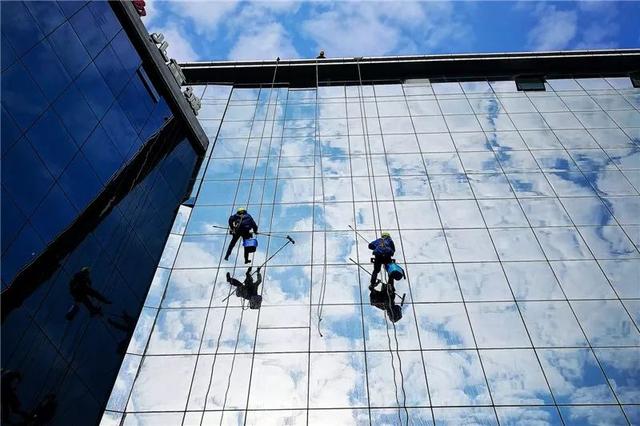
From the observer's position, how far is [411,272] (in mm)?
13125

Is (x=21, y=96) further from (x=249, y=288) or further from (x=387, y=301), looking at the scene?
(x=387, y=301)

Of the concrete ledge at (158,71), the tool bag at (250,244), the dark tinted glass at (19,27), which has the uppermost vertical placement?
the concrete ledge at (158,71)

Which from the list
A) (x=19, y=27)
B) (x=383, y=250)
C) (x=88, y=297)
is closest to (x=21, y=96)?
(x=19, y=27)

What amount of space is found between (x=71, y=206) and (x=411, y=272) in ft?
28.2

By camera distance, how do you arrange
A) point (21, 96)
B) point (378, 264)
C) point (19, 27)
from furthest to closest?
A: point (378, 264) → point (19, 27) → point (21, 96)

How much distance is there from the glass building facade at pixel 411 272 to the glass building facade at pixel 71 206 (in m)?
0.81

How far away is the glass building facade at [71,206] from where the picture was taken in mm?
9328

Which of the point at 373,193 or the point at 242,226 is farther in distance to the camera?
the point at 373,193

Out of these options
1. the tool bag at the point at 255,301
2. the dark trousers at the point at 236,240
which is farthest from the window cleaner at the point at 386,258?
the dark trousers at the point at 236,240

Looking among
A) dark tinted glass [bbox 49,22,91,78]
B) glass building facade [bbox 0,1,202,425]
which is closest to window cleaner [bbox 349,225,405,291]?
glass building facade [bbox 0,1,202,425]

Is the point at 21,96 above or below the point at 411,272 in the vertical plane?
above

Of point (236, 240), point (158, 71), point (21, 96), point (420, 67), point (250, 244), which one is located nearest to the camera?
point (21, 96)

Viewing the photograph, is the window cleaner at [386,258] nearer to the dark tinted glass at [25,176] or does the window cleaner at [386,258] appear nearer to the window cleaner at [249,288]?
the window cleaner at [249,288]

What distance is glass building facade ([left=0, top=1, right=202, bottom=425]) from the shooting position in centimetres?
933
